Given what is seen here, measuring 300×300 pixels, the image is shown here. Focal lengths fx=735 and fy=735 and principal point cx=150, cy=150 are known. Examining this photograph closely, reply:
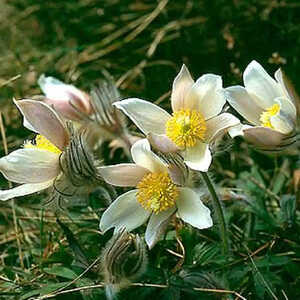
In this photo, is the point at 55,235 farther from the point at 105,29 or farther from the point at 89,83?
the point at 105,29

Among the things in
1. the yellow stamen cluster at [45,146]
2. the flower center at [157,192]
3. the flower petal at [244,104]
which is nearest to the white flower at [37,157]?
the yellow stamen cluster at [45,146]

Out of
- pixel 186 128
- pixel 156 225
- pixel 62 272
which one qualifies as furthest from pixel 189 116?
pixel 62 272

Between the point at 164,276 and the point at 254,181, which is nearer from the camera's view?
the point at 164,276

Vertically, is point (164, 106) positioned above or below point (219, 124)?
below

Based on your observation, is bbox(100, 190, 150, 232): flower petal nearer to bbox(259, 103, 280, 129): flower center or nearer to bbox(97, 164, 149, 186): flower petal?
bbox(97, 164, 149, 186): flower petal

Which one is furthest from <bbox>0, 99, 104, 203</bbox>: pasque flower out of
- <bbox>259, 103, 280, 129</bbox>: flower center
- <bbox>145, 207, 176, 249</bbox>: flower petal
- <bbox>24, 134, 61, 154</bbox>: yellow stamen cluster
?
<bbox>259, 103, 280, 129</bbox>: flower center

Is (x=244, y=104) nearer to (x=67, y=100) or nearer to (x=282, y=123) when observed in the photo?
(x=282, y=123)

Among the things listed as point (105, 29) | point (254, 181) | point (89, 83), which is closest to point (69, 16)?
point (105, 29)
